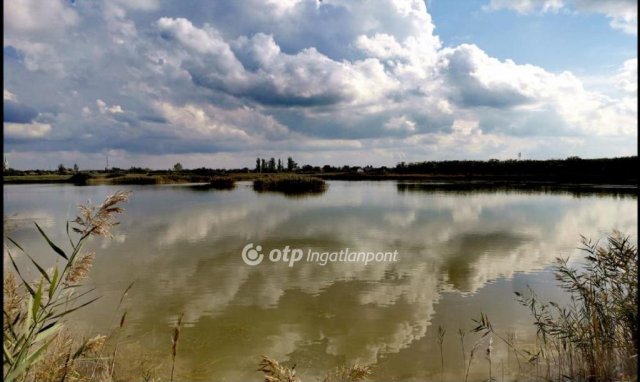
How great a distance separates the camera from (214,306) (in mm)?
9023

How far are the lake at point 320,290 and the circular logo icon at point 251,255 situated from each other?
0.89 ft

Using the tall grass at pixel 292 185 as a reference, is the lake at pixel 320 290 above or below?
below

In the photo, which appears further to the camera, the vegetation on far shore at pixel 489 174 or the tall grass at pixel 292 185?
the vegetation on far shore at pixel 489 174

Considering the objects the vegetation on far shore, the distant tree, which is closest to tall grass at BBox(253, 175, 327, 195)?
the vegetation on far shore

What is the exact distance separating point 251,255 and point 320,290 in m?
4.83

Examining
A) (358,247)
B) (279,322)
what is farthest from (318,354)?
(358,247)

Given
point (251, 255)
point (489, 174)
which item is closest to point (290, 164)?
point (489, 174)

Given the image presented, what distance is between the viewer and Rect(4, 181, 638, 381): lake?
22.0ft

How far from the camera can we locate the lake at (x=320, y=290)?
22.0 ft

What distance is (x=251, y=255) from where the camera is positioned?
14281mm

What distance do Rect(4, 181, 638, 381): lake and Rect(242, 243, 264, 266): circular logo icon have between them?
0.89 feet

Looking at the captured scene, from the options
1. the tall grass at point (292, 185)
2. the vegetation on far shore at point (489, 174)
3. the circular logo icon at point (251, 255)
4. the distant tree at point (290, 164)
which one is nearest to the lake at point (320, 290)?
the circular logo icon at point (251, 255)

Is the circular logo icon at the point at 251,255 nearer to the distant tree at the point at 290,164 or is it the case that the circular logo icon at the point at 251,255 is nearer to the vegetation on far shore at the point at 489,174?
the vegetation on far shore at the point at 489,174

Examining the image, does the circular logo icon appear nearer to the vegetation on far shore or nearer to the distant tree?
the vegetation on far shore
